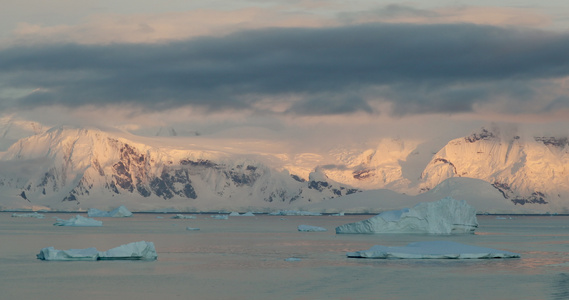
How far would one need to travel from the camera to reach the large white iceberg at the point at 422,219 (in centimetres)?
10519

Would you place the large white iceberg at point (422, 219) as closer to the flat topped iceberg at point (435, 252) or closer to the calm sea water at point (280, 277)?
the calm sea water at point (280, 277)

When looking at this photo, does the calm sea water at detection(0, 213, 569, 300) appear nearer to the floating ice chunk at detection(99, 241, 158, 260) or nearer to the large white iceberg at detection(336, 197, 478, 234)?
the floating ice chunk at detection(99, 241, 158, 260)

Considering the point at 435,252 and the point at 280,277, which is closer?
the point at 280,277

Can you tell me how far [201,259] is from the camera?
66.6 m

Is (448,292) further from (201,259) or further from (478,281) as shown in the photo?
(201,259)

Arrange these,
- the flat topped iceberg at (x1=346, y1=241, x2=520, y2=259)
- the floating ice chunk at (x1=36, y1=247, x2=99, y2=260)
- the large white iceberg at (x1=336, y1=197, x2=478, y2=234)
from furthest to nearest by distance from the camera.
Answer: the large white iceberg at (x1=336, y1=197, x2=478, y2=234) < the flat topped iceberg at (x1=346, y1=241, x2=520, y2=259) < the floating ice chunk at (x1=36, y1=247, x2=99, y2=260)

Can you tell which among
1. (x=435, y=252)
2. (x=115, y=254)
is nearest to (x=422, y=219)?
(x=435, y=252)

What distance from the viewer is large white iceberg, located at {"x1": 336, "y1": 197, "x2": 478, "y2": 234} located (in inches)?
4141

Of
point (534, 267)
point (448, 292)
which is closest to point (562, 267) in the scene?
point (534, 267)

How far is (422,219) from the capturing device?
105625 millimetres

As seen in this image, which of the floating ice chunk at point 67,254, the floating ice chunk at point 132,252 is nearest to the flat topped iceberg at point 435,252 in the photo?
the floating ice chunk at point 132,252

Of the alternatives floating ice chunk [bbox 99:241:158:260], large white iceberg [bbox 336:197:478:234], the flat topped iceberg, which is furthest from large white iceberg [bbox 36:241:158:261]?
large white iceberg [bbox 336:197:478:234]

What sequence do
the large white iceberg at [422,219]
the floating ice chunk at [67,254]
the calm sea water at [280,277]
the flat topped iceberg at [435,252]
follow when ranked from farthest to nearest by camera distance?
1. the large white iceberg at [422,219]
2. the flat topped iceberg at [435,252]
3. the floating ice chunk at [67,254]
4. the calm sea water at [280,277]

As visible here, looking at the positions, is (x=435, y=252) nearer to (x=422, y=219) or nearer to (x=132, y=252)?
(x=132, y=252)
